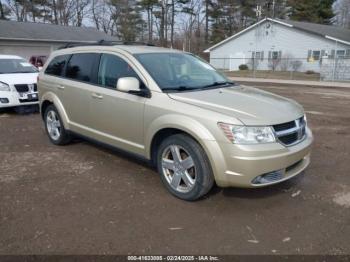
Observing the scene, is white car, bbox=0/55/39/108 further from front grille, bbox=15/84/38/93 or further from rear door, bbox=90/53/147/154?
rear door, bbox=90/53/147/154

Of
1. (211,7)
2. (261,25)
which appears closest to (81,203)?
(261,25)

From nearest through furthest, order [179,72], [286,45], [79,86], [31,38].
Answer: [179,72] → [79,86] → [31,38] → [286,45]

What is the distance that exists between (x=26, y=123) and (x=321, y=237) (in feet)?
23.8

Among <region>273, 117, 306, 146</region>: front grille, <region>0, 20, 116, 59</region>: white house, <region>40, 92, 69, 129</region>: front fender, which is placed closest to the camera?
<region>273, 117, 306, 146</region>: front grille

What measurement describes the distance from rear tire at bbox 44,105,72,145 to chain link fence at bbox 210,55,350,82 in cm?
2317

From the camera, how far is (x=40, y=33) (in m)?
31.9

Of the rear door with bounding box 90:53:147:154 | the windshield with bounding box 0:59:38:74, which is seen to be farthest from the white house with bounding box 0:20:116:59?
the rear door with bounding box 90:53:147:154

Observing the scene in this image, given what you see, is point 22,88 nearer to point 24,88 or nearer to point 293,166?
point 24,88

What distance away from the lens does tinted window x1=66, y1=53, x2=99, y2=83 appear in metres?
5.30

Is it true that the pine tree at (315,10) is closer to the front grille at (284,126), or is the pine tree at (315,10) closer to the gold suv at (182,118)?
the gold suv at (182,118)

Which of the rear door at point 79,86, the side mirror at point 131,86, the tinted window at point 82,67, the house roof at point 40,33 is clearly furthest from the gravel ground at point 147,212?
the house roof at point 40,33

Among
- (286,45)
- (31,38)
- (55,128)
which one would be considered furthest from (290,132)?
(286,45)

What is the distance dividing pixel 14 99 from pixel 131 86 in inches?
244

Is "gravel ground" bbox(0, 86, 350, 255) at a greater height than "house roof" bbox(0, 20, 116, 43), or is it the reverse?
"house roof" bbox(0, 20, 116, 43)
